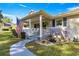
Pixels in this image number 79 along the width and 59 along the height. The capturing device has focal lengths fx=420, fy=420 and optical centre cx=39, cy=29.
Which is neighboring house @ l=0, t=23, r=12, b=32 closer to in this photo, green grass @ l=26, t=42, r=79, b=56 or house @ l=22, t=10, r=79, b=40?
house @ l=22, t=10, r=79, b=40

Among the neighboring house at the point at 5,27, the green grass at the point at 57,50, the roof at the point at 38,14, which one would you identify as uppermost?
the roof at the point at 38,14

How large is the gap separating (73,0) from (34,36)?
861 millimetres

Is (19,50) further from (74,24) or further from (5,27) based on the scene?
(74,24)

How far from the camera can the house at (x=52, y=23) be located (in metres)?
6.77

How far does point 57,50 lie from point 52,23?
1.46ft

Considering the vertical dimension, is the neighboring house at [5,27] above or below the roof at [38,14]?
below

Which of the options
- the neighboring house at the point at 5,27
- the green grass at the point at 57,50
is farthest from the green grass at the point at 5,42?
Result: the green grass at the point at 57,50

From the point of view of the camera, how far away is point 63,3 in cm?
674

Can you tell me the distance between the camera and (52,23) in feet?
22.3

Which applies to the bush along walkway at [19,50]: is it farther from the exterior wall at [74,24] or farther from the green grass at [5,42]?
the exterior wall at [74,24]

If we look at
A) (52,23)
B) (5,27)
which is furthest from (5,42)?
(52,23)

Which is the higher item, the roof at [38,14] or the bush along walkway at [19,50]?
the roof at [38,14]

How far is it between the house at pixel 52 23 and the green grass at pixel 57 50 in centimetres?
17

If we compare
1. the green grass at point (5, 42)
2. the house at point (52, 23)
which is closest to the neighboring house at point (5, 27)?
the green grass at point (5, 42)
